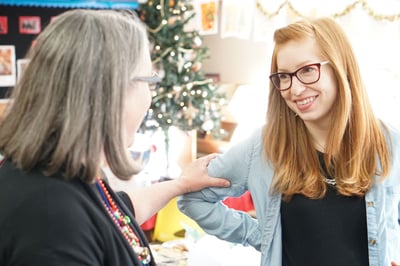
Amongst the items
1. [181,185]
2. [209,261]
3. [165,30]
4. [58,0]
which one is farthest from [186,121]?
[181,185]

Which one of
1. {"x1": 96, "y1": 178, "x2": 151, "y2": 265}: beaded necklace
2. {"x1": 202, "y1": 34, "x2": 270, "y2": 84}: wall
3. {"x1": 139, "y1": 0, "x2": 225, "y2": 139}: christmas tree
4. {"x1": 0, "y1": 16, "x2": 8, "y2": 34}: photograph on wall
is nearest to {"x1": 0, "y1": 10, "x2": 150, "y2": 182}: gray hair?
{"x1": 96, "y1": 178, "x2": 151, "y2": 265}: beaded necklace

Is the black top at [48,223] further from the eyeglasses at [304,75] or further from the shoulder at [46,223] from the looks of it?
the eyeglasses at [304,75]

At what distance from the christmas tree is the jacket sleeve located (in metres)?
2.43

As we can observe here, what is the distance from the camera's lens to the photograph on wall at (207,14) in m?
4.30

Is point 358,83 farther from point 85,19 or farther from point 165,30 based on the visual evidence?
point 165,30

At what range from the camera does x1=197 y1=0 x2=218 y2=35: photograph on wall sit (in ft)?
14.1

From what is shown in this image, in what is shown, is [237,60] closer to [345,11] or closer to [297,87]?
[345,11]

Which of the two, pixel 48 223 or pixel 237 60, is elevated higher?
pixel 237 60

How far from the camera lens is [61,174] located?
0.98m

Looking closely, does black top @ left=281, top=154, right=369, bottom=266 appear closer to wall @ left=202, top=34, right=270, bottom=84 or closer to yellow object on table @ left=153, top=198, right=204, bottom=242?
yellow object on table @ left=153, top=198, right=204, bottom=242

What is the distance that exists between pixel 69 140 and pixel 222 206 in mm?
803

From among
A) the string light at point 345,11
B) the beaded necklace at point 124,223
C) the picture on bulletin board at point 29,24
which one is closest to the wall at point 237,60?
the string light at point 345,11

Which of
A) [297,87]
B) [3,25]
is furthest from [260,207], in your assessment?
[3,25]

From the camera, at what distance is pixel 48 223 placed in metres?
0.92
